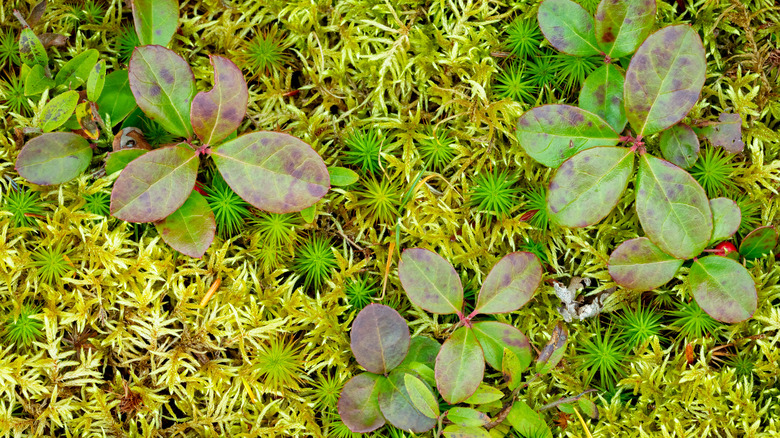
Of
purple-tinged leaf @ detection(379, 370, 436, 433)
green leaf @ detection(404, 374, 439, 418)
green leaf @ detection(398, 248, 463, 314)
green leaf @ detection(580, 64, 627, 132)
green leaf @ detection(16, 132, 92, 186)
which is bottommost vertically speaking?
purple-tinged leaf @ detection(379, 370, 436, 433)

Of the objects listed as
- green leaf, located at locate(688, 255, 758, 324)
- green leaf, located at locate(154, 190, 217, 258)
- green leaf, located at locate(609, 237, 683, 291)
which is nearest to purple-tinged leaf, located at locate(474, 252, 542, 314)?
green leaf, located at locate(609, 237, 683, 291)

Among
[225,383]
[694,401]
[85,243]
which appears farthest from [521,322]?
[85,243]

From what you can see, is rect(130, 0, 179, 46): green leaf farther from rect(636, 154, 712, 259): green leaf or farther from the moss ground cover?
rect(636, 154, 712, 259): green leaf

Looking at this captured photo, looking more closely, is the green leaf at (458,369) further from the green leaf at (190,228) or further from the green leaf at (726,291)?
the green leaf at (190,228)

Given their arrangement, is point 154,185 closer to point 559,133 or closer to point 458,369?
point 458,369

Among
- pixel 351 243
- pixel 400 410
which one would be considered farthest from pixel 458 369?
pixel 351 243

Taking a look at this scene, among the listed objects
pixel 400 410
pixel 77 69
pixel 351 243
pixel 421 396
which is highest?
pixel 77 69
